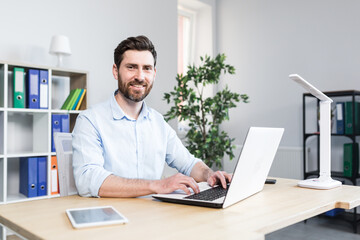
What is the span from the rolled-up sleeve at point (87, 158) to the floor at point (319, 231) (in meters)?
2.10

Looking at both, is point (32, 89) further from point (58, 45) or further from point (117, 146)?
point (117, 146)

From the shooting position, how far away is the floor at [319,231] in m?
2.97

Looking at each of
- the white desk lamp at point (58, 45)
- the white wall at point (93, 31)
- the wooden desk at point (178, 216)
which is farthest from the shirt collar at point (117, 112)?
the white wall at point (93, 31)

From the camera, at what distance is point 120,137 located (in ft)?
5.08

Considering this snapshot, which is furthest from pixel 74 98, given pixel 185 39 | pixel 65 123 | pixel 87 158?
pixel 185 39

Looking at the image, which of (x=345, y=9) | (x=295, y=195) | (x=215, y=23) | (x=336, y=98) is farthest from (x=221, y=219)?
(x=215, y=23)

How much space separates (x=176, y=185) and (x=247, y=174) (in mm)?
269

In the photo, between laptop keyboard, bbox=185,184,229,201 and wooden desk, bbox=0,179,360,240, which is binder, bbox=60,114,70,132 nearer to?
wooden desk, bbox=0,179,360,240

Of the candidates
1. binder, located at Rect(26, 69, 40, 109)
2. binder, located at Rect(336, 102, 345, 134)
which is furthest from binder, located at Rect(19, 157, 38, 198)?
binder, located at Rect(336, 102, 345, 134)

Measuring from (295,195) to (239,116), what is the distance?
130 inches

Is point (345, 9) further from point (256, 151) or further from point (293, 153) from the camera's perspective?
point (256, 151)

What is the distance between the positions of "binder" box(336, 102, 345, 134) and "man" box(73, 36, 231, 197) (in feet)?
7.09

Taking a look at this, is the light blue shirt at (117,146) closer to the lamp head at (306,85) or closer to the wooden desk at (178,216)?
the wooden desk at (178,216)

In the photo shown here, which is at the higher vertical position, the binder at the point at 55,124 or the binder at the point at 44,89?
the binder at the point at 44,89
